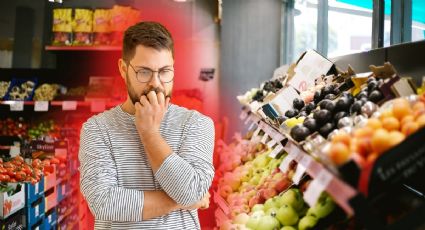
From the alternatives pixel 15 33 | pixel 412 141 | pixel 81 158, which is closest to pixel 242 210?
pixel 81 158

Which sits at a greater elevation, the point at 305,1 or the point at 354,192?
the point at 305,1

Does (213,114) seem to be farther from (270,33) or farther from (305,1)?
(305,1)

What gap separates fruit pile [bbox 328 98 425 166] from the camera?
123cm

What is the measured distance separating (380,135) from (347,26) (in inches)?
141

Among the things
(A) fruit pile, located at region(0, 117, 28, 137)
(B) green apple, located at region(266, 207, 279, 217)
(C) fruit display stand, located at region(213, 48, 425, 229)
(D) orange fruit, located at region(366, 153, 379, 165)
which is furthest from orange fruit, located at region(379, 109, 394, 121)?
(A) fruit pile, located at region(0, 117, 28, 137)

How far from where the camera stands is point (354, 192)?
3.52ft

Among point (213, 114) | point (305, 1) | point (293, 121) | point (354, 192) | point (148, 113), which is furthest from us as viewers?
point (213, 114)

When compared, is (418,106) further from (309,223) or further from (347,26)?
(347,26)

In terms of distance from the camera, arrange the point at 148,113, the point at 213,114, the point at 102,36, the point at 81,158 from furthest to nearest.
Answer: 1. the point at 213,114
2. the point at 102,36
3. the point at 81,158
4. the point at 148,113

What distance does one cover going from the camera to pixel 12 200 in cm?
343

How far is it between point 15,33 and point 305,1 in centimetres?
366

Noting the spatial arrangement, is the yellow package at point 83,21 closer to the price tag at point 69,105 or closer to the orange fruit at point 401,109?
the price tag at point 69,105

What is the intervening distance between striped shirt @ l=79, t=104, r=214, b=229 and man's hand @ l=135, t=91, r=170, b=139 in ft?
0.39
